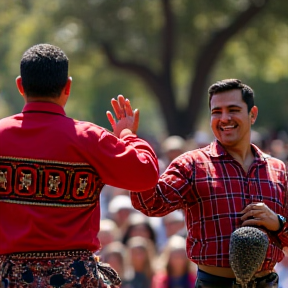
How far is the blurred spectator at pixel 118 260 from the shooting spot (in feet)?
30.9

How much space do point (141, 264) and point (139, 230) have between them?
0.89 meters

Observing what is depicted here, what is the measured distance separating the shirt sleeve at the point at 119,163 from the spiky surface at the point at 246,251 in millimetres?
742

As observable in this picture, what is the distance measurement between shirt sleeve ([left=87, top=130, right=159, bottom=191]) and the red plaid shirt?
639 millimetres

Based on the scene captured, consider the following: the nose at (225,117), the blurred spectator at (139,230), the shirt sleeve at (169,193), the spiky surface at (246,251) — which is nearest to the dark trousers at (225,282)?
the spiky surface at (246,251)

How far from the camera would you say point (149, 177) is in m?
4.80

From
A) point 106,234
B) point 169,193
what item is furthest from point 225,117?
point 106,234

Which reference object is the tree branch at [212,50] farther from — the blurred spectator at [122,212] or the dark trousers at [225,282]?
the dark trousers at [225,282]

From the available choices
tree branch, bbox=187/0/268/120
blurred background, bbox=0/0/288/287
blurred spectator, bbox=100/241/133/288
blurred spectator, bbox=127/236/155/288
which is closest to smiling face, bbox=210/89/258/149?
blurred spectator, bbox=100/241/133/288

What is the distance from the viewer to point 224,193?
18.4 ft

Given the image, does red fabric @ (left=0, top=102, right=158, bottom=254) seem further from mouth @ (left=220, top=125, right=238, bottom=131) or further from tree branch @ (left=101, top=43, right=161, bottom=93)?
tree branch @ (left=101, top=43, right=161, bottom=93)

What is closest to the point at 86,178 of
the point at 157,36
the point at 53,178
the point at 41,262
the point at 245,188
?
the point at 53,178

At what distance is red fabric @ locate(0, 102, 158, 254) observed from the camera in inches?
183

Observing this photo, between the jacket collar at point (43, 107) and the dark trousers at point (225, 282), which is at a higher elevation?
the jacket collar at point (43, 107)

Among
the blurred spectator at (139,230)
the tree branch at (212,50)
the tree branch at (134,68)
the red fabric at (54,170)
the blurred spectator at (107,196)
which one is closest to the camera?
the red fabric at (54,170)
